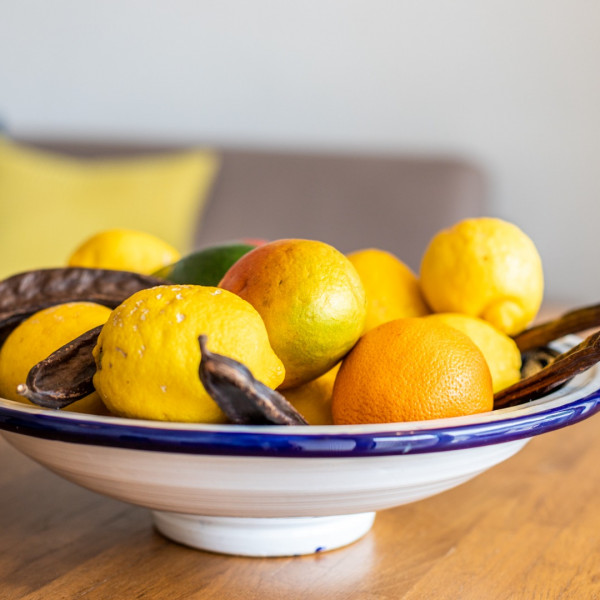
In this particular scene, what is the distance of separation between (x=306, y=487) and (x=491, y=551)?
22 centimetres

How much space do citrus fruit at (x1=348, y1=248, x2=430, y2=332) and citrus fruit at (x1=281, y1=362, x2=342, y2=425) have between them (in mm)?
106

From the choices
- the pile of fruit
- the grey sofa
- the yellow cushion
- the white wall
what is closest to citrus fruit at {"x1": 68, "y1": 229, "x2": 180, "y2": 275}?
the pile of fruit

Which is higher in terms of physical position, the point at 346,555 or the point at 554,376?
the point at 554,376


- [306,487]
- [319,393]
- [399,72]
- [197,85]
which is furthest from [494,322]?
[197,85]

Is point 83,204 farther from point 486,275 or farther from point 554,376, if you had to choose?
point 554,376

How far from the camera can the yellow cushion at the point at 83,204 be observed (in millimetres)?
2334

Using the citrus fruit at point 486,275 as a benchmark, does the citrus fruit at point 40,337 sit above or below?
above

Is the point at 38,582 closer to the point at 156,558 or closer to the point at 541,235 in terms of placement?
the point at 156,558

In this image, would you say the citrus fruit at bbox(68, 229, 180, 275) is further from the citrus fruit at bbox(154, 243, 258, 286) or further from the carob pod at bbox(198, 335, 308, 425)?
the carob pod at bbox(198, 335, 308, 425)

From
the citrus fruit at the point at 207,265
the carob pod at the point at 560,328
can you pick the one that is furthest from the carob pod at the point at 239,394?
the carob pod at the point at 560,328

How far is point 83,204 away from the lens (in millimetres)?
2363

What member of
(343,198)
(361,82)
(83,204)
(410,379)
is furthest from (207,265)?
(361,82)

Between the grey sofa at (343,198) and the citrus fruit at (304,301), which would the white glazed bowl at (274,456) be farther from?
the grey sofa at (343,198)

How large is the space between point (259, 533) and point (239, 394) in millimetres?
168
